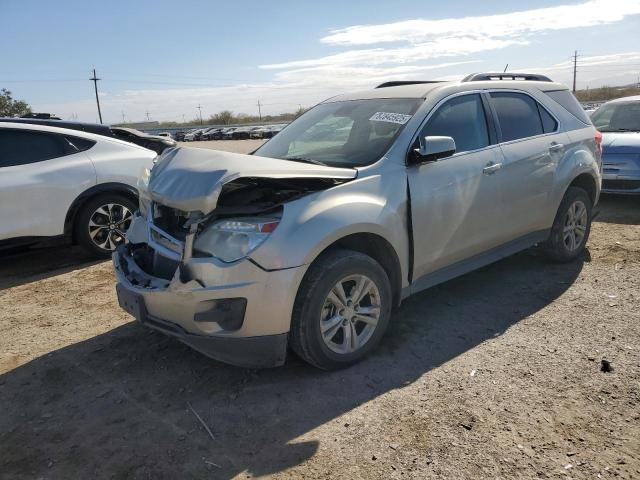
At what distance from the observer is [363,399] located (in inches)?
121

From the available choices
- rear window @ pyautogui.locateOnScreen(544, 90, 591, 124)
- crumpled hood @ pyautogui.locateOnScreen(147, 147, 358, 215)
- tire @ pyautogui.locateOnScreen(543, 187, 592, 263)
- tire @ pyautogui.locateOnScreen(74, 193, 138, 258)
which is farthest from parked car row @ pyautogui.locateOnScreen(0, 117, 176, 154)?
tire @ pyautogui.locateOnScreen(543, 187, 592, 263)

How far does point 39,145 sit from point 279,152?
3.16 m

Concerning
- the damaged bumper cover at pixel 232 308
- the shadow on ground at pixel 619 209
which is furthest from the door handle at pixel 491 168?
the shadow on ground at pixel 619 209

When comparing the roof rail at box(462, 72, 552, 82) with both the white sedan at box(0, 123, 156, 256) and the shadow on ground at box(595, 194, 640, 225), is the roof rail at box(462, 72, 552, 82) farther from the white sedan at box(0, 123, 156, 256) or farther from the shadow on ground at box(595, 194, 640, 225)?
the white sedan at box(0, 123, 156, 256)

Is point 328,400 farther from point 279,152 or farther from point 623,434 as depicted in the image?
point 279,152

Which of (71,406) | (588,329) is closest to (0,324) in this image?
(71,406)

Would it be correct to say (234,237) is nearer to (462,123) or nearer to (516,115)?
(462,123)

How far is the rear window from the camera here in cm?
519

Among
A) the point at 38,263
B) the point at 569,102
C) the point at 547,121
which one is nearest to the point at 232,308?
the point at 547,121

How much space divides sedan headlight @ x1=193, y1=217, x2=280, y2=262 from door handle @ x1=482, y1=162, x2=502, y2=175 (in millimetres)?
1961

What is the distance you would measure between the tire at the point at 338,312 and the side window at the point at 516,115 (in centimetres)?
194

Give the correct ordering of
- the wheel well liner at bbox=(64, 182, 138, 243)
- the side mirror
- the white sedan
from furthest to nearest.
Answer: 1. the wheel well liner at bbox=(64, 182, 138, 243)
2. the white sedan
3. the side mirror

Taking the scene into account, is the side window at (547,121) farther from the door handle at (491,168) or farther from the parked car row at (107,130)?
the parked car row at (107,130)

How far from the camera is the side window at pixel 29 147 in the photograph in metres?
5.59
